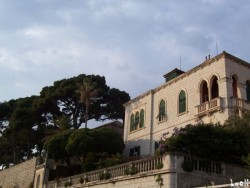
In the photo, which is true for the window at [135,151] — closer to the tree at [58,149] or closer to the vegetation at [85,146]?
the vegetation at [85,146]

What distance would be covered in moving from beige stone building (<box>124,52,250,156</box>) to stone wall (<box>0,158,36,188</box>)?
29.2 feet

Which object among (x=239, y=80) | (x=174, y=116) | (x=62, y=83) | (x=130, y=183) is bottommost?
(x=130, y=183)

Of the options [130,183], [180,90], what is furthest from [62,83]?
[130,183]

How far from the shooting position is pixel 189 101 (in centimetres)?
2777

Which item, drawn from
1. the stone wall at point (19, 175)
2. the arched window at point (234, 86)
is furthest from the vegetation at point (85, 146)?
the arched window at point (234, 86)

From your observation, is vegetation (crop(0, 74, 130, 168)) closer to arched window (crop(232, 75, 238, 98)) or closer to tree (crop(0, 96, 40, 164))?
tree (crop(0, 96, 40, 164))

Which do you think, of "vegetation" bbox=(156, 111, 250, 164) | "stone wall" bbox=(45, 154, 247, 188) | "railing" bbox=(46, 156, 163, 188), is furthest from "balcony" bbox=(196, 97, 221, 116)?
"railing" bbox=(46, 156, 163, 188)

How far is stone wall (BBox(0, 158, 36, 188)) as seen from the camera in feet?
109

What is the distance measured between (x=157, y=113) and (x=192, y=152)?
12.6 m

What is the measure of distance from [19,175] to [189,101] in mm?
19198

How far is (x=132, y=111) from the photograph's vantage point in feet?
114

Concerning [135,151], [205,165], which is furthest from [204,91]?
[205,165]

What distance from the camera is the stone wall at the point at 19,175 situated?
3334 centimetres

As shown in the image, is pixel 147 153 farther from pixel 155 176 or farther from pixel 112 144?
pixel 155 176
